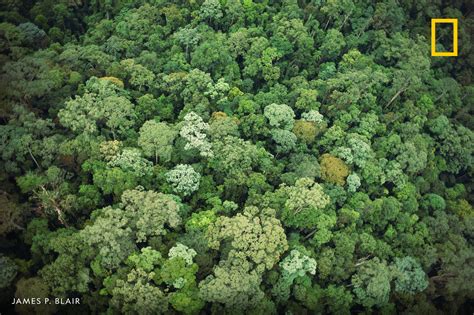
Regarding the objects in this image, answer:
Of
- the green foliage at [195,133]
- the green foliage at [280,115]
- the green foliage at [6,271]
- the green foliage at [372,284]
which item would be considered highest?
the green foliage at [195,133]

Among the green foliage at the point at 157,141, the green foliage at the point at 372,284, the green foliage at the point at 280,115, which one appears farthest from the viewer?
the green foliage at the point at 280,115

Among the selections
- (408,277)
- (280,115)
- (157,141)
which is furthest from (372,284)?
(157,141)

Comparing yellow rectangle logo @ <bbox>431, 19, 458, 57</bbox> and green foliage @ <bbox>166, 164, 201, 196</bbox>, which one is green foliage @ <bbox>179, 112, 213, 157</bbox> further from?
yellow rectangle logo @ <bbox>431, 19, 458, 57</bbox>

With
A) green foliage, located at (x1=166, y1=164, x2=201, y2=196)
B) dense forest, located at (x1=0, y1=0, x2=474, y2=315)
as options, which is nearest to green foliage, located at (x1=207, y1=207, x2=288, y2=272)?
dense forest, located at (x1=0, y1=0, x2=474, y2=315)

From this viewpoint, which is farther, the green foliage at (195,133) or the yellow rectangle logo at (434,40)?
the yellow rectangle logo at (434,40)

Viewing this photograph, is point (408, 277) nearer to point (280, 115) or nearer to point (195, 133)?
point (280, 115)

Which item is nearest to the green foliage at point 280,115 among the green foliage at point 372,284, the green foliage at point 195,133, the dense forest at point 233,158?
the dense forest at point 233,158

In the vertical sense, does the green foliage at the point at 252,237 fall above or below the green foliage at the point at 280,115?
below

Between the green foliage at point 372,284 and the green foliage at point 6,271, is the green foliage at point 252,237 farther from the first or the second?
Answer: the green foliage at point 6,271
